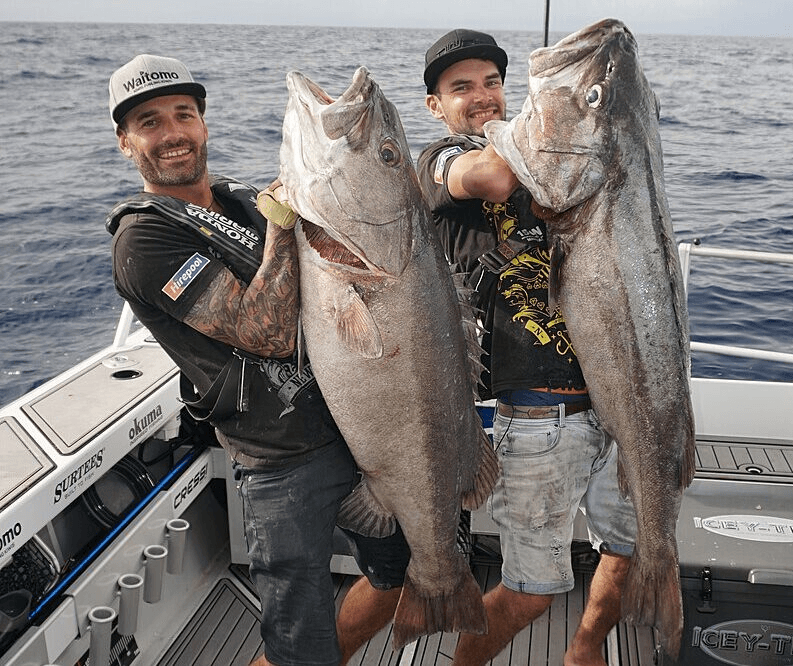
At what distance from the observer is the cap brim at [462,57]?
322cm

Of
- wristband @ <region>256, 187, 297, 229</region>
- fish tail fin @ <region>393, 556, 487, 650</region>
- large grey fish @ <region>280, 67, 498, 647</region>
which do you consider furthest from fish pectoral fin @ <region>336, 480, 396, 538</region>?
wristband @ <region>256, 187, 297, 229</region>

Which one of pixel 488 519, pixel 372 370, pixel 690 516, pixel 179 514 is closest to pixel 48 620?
pixel 179 514

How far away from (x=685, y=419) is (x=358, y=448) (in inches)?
41.3

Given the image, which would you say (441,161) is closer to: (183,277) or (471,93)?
(471,93)

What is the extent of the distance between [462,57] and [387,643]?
2.60 meters

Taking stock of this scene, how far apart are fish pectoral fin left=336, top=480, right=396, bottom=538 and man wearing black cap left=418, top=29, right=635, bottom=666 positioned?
0.57 metres

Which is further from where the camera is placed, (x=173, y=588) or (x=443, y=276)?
(x=173, y=588)

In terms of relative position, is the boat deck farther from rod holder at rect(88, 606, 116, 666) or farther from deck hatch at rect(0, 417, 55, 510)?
deck hatch at rect(0, 417, 55, 510)

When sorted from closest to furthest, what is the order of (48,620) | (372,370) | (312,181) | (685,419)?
1. (312,181)
2. (372,370)
3. (685,419)
4. (48,620)

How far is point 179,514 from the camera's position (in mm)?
3859

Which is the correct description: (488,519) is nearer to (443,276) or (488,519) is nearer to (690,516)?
(690,516)

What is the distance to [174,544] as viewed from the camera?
3652mm

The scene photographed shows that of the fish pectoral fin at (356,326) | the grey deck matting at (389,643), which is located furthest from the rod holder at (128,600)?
the fish pectoral fin at (356,326)

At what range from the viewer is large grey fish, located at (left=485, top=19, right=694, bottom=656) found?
7.73 ft
